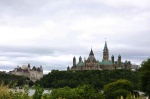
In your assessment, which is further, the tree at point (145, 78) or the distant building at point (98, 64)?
the distant building at point (98, 64)

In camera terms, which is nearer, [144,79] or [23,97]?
[23,97]

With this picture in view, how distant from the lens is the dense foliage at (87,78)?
115938mm

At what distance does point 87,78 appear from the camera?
129875 mm

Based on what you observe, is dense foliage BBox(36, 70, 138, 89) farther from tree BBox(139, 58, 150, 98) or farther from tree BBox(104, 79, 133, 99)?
tree BBox(139, 58, 150, 98)

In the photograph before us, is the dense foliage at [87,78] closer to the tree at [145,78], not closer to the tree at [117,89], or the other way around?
the tree at [117,89]

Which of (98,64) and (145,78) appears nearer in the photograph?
(145,78)

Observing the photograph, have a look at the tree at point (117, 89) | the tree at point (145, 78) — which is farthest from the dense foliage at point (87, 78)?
the tree at point (145, 78)

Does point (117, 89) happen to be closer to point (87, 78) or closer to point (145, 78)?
point (145, 78)

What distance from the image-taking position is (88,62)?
595ft

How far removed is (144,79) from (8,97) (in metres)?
35.2

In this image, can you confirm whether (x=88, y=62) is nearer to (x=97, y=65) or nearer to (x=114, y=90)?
(x=97, y=65)

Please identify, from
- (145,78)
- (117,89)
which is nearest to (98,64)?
(117,89)

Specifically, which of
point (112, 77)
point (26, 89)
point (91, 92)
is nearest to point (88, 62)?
point (112, 77)

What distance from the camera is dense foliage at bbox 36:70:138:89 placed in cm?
11594
